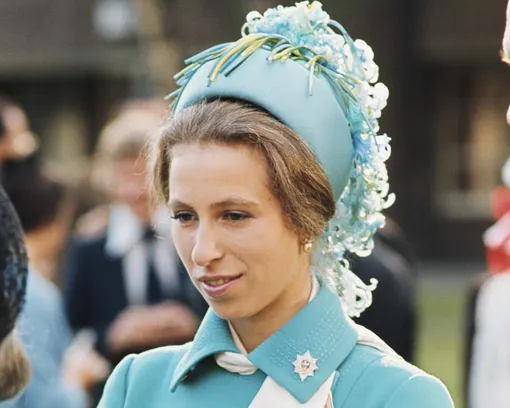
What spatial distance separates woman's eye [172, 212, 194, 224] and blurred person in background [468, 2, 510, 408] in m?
2.05

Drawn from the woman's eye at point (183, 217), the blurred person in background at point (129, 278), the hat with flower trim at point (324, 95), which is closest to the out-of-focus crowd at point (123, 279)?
the blurred person in background at point (129, 278)

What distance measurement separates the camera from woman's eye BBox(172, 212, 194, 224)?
253cm

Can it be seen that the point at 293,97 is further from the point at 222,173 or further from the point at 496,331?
the point at 496,331

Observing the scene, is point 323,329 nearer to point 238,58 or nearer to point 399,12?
point 238,58

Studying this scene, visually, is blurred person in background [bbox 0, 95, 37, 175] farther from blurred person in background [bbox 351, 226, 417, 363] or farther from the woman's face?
the woman's face

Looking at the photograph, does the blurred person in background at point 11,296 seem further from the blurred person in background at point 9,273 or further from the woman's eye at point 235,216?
the woman's eye at point 235,216

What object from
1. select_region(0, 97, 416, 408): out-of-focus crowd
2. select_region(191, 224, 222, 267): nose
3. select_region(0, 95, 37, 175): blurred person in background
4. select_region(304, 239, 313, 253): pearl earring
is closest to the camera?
select_region(191, 224, 222, 267): nose

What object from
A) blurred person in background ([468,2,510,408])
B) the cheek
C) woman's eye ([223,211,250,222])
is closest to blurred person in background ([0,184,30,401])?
the cheek

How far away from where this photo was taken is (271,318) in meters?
2.61

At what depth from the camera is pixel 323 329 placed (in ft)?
8.51

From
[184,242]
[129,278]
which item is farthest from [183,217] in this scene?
[129,278]

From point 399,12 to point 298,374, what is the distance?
20730 mm

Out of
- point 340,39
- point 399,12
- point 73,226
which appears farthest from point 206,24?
point 340,39

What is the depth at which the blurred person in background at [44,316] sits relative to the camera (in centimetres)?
443
